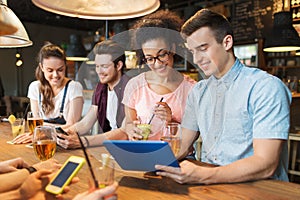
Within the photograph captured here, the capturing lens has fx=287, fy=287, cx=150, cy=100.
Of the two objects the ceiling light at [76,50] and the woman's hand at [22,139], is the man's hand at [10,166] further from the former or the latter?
the ceiling light at [76,50]

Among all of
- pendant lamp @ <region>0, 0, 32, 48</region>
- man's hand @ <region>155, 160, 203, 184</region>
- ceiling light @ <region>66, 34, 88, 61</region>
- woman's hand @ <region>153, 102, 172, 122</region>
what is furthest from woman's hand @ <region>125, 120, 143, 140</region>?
ceiling light @ <region>66, 34, 88, 61</region>

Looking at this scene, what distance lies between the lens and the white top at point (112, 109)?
1448 mm

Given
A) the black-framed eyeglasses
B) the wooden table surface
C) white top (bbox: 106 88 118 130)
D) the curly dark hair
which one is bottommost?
the wooden table surface

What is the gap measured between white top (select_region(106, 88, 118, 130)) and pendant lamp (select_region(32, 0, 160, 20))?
0.56 meters

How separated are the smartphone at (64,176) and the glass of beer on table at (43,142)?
41cm

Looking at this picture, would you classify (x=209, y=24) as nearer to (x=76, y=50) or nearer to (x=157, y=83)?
(x=157, y=83)

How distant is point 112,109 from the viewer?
4.95 feet

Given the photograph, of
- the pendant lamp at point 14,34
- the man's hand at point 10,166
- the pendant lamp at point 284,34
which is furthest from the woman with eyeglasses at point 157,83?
the pendant lamp at point 284,34

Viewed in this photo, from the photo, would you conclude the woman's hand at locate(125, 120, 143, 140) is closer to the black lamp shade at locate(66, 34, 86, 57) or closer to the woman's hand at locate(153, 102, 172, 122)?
the woman's hand at locate(153, 102, 172, 122)

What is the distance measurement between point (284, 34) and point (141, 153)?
12.3 feet

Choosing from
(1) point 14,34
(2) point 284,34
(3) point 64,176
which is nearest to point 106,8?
(3) point 64,176

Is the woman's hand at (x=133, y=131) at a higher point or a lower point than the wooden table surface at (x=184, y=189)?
higher

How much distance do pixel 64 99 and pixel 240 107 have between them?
149 centimetres

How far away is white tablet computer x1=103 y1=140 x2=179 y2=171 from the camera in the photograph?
0.83 metres
